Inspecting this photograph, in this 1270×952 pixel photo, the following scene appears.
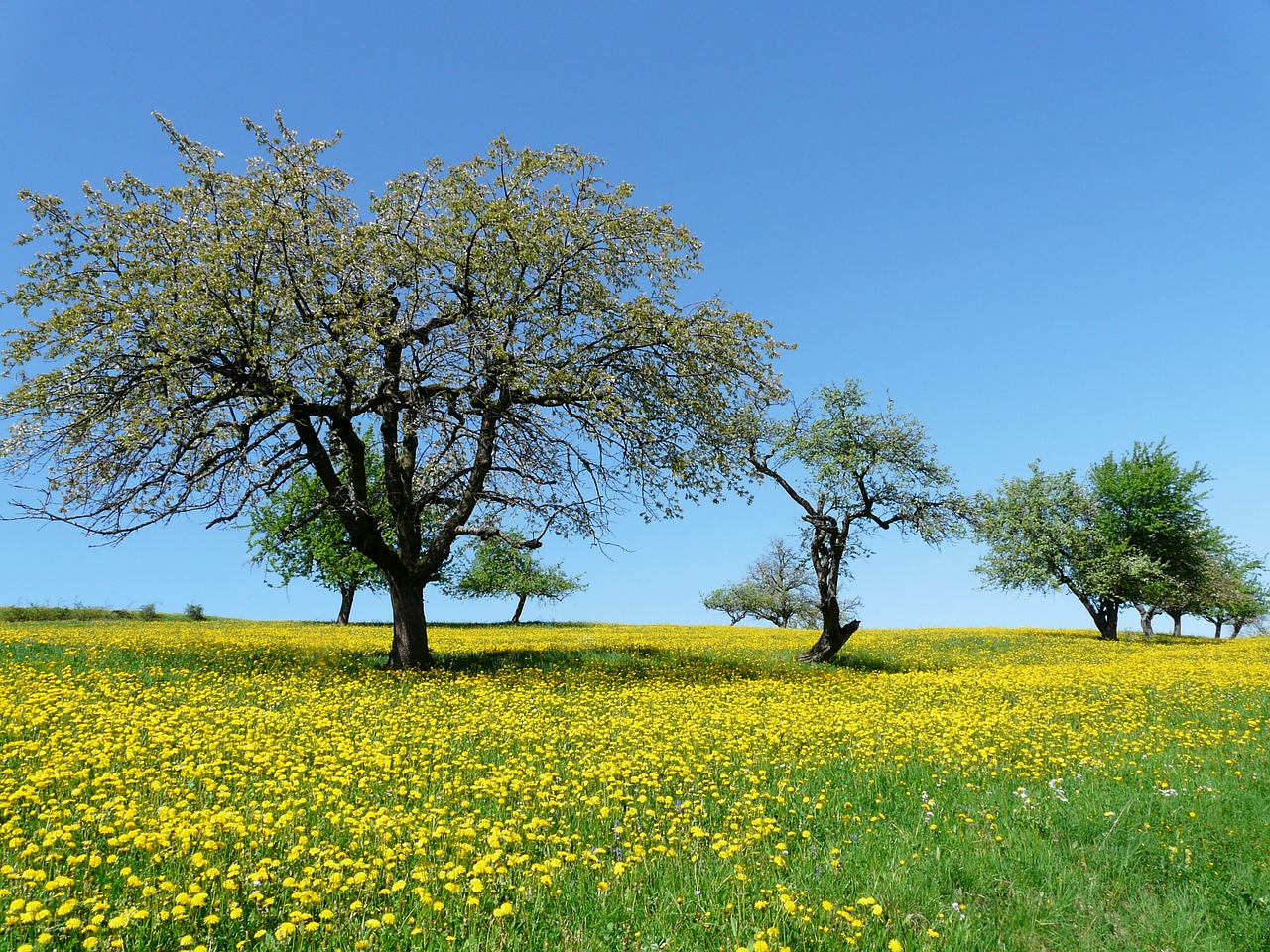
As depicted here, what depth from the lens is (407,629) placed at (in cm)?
A: 1970

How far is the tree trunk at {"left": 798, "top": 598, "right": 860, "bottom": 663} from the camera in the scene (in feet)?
84.0

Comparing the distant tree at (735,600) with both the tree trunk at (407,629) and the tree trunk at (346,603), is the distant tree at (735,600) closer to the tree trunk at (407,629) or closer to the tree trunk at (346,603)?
the tree trunk at (346,603)

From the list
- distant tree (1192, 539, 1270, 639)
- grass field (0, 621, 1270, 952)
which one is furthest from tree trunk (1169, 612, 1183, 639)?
grass field (0, 621, 1270, 952)

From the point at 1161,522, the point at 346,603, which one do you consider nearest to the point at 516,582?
the point at 346,603

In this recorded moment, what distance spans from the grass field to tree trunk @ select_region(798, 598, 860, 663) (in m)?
10.0

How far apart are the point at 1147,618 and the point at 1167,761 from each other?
50.0 m

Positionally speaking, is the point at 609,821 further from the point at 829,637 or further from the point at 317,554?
the point at 317,554

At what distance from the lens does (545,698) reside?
14594 mm

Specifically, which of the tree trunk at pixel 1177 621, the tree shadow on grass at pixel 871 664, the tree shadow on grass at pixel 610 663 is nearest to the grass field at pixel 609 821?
the tree shadow on grass at pixel 610 663

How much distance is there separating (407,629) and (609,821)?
45.8 feet

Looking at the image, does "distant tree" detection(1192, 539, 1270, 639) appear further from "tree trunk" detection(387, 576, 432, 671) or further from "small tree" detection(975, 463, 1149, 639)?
"tree trunk" detection(387, 576, 432, 671)

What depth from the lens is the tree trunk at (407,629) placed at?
64.4 ft

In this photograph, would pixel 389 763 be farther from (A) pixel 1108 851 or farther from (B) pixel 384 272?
(B) pixel 384 272

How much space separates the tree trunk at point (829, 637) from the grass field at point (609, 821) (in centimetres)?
1002
